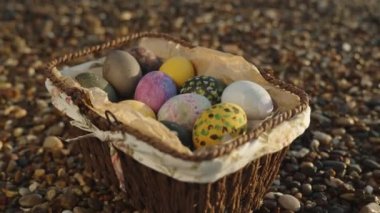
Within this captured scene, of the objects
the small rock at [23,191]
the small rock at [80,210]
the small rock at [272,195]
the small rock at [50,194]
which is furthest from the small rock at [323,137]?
the small rock at [23,191]

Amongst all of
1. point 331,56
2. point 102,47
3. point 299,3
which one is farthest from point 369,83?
point 102,47

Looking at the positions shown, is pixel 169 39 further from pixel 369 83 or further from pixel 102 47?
pixel 369 83

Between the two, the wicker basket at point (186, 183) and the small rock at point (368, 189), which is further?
the small rock at point (368, 189)

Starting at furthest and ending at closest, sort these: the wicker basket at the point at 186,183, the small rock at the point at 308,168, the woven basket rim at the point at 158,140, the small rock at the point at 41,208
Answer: the small rock at the point at 308,168
the small rock at the point at 41,208
the wicker basket at the point at 186,183
the woven basket rim at the point at 158,140

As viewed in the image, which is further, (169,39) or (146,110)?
(169,39)

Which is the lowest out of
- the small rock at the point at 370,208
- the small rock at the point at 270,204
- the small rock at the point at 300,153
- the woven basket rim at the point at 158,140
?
the small rock at the point at 300,153

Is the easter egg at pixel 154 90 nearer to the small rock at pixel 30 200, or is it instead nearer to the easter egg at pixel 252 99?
the easter egg at pixel 252 99

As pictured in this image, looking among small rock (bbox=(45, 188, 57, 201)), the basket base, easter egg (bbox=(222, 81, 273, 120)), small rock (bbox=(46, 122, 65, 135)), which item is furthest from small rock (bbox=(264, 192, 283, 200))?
small rock (bbox=(46, 122, 65, 135))
